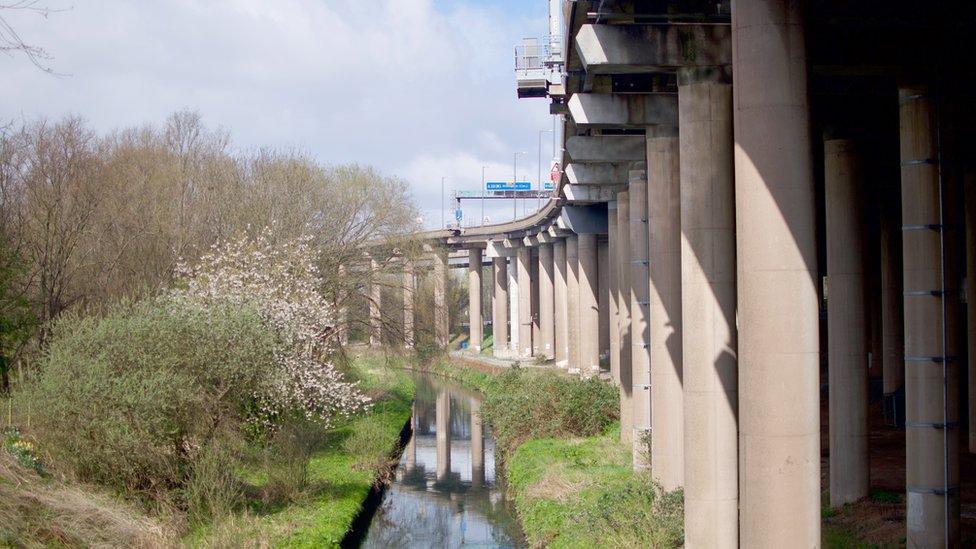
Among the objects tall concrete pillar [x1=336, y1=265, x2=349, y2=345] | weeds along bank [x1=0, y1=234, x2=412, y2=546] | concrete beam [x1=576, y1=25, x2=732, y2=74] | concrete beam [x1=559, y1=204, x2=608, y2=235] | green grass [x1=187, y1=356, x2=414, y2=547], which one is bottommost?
green grass [x1=187, y1=356, x2=414, y2=547]

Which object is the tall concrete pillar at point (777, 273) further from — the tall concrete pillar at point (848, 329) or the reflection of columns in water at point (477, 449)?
the reflection of columns in water at point (477, 449)

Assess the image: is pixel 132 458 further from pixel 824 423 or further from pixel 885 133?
pixel 824 423

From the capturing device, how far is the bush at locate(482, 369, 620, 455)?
3155cm

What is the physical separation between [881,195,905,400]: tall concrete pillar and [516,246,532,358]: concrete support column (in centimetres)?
3581

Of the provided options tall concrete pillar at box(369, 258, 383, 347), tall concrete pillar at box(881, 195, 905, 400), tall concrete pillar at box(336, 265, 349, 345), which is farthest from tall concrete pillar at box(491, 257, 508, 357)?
tall concrete pillar at box(881, 195, 905, 400)

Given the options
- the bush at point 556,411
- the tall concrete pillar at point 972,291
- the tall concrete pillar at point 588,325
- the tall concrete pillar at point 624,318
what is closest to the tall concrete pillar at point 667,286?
the tall concrete pillar at point 972,291

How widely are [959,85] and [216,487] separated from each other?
14.2 meters

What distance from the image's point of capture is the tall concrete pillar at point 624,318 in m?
30.0

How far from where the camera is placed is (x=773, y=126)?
11.7 m

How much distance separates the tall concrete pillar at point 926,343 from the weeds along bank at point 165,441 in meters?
10.4

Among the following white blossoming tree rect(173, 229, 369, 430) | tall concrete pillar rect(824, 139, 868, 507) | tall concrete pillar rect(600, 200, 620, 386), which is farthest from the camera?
tall concrete pillar rect(600, 200, 620, 386)

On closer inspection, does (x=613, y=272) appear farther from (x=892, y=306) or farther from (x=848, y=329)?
(x=848, y=329)

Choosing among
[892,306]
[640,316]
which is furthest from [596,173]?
[892,306]

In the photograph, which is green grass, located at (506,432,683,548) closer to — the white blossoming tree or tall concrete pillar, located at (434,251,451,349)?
the white blossoming tree
